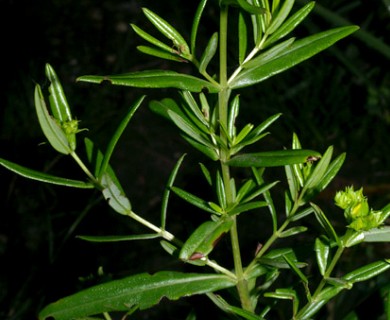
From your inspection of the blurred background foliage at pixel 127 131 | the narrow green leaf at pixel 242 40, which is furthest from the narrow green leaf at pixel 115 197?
the blurred background foliage at pixel 127 131

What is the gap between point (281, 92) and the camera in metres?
1.98

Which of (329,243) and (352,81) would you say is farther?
(352,81)

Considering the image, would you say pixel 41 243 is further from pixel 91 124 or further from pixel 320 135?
pixel 320 135

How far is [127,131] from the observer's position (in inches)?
81.4

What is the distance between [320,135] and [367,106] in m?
0.19

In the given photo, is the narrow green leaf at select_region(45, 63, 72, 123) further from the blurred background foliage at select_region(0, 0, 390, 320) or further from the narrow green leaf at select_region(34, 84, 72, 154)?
the blurred background foliage at select_region(0, 0, 390, 320)

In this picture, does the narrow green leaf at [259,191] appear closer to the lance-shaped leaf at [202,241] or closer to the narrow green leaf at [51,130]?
the lance-shaped leaf at [202,241]

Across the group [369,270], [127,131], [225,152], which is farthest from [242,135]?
[127,131]

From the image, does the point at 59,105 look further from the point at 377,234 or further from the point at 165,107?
the point at 377,234

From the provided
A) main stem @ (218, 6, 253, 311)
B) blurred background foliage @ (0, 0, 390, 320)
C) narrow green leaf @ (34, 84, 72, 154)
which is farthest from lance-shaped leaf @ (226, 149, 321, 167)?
blurred background foliage @ (0, 0, 390, 320)

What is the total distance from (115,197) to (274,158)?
0.12 m

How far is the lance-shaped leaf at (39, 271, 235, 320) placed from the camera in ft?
1.65

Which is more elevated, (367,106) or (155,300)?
(155,300)

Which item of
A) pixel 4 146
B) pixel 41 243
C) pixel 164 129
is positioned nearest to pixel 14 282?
pixel 41 243
